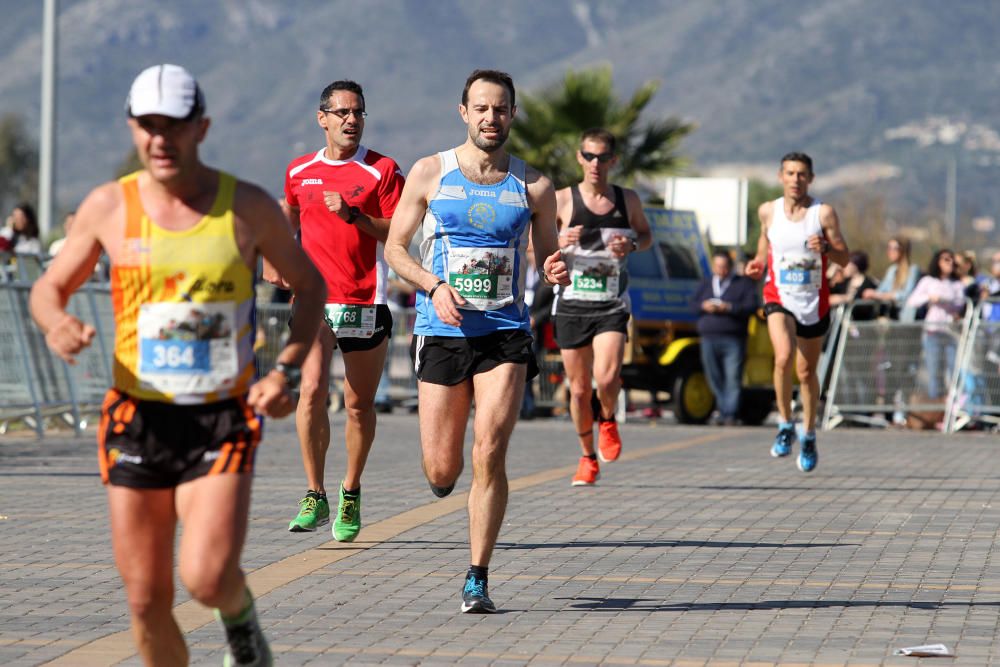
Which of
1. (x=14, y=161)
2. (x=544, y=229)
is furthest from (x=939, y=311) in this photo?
(x=14, y=161)

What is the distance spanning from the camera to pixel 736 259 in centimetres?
2462

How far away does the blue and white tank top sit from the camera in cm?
784

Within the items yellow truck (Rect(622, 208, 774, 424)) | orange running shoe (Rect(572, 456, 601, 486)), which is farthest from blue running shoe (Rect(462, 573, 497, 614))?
yellow truck (Rect(622, 208, 774, 424))

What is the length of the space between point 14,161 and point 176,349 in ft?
435

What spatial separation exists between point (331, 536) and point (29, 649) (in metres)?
3.26

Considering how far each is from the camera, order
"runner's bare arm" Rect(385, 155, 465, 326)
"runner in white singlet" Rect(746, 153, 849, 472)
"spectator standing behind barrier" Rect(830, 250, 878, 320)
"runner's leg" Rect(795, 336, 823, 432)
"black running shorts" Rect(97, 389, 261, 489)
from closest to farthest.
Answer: "black running shorts" Rect(97, 389, 261, 489), "runner's bare arm" Rect(385, 155, 465, 326), "runner in white singlet" Rect(746, 153, 849, 472), "runner's leg" Rect(795, 336, 823, 432), "spectator standing behind barrier" Rect(830, 250, 878, 320)

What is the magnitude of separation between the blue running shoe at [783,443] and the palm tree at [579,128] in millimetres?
20429

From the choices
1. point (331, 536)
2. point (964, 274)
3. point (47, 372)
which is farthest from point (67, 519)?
point (964, 274)

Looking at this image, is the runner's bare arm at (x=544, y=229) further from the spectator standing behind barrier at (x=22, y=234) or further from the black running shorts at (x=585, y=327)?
the spectator standing behind barrier at (x=22, y=234)

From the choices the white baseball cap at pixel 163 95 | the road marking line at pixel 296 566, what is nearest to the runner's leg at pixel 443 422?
→ the road marking line at pixel 296 566

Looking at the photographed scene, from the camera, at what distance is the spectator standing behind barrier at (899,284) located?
2083cm

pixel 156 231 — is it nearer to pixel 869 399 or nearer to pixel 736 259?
pixel 869 399

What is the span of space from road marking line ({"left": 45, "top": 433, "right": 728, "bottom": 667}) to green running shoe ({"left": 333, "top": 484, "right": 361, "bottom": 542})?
46 mm

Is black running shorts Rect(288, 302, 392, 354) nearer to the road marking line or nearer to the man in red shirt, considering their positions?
the man in red shirt
